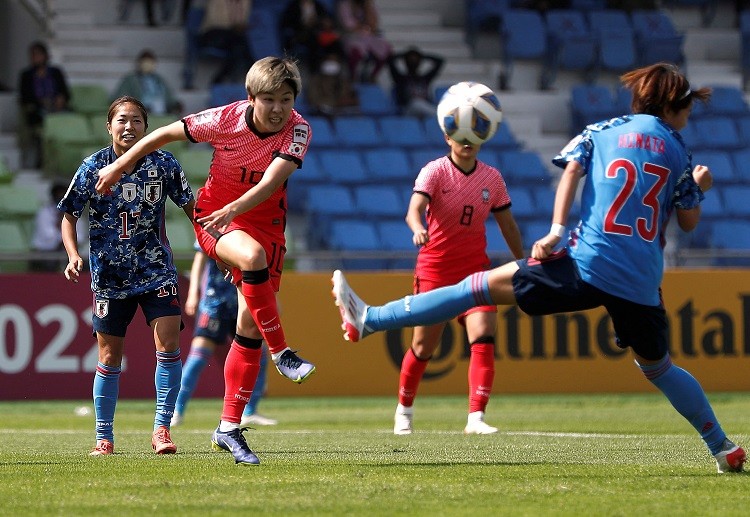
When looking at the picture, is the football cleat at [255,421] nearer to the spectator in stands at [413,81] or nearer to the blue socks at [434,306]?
the blue socks at [434,306]

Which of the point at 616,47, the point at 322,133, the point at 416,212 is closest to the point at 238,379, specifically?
the point at 416,212

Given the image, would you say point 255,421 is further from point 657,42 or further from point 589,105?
point 657,42

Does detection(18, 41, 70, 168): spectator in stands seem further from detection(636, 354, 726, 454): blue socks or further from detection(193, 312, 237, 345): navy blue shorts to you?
detection(636, 354, 726, 454): blue socks

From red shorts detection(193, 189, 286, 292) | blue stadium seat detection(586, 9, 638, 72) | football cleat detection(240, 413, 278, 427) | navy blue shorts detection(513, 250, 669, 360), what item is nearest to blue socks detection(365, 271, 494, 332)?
navy blue shorts detection(513, 250, 669, 360)

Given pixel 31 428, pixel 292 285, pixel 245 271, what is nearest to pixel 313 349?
pixel 292 285

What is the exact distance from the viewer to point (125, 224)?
7691 mm

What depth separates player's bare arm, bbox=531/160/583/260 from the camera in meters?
6.25

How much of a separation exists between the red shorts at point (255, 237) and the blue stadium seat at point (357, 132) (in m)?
13.6

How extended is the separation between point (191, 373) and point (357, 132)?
988 cm

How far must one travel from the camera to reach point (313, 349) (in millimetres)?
15383

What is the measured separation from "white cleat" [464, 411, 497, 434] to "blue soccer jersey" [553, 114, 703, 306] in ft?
11.9

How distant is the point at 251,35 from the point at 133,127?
46.8 ft

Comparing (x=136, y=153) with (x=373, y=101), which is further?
(x=373, y=101)

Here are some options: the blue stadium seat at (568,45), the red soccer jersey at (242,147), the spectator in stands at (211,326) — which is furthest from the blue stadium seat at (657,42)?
the red soccer jersey at (242,147)
